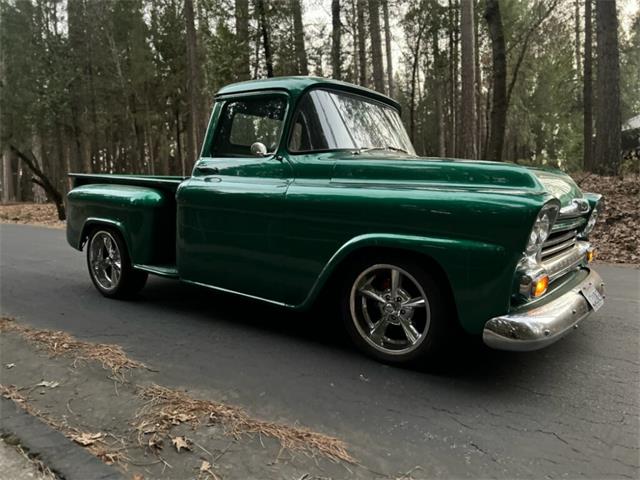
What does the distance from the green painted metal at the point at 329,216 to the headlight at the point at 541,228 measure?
74mm

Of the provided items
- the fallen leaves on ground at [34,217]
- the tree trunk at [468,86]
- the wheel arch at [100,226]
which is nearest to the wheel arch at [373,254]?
the wheel arch at [100,226]

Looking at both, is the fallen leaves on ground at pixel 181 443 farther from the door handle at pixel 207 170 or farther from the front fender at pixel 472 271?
the door handle at pixel 207 170

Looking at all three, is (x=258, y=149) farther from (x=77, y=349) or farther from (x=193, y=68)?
(x=193, y=68)

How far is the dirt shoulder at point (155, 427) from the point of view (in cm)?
226

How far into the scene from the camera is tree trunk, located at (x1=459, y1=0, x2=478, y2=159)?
11648 millimetres

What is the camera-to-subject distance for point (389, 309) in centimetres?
343

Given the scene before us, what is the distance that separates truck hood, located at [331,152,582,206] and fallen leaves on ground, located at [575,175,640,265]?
14.3 ft

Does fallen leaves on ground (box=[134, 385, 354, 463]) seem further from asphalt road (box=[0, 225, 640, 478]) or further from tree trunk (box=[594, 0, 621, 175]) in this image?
tree trunk (box=[594, 0, 621, 175])

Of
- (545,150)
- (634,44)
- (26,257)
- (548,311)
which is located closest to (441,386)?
(548,311)

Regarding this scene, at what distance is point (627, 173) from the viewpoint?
36.1ft

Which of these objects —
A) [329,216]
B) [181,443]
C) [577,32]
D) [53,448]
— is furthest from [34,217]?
[577,32]

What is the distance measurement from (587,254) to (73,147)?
27463 mm

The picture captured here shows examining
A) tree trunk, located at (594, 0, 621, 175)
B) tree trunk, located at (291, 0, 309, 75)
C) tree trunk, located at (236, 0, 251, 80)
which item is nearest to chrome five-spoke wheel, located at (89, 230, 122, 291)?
tree trunk, located at (594, 0, 621, 175)

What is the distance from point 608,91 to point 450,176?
9.56 metres
